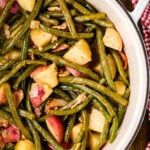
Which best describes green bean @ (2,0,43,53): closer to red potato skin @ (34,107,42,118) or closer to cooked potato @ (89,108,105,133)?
red potato skin @ (34,107,42,118)

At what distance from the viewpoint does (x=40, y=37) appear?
57.4 inches

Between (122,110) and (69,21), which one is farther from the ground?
(69,21)

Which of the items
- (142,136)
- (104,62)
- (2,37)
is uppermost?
(2,37)

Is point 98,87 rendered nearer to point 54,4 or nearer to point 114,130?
point 114,130

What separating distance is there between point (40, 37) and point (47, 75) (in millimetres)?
112

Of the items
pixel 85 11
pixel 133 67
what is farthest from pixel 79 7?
pixel 133 67

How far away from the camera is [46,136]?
57.6 inches

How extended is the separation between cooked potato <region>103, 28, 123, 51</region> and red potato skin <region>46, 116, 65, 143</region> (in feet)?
0.82

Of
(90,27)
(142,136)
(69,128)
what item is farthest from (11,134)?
(142,136)

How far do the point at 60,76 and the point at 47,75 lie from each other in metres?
0.05

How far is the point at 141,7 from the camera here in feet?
4.53

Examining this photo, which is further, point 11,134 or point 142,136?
point 142,136

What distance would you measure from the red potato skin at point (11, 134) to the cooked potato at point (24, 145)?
2 cm

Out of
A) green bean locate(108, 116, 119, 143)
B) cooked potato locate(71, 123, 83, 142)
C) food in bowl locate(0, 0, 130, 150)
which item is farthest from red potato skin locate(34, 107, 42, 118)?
green bean locate(108, 116, 119, 143)
